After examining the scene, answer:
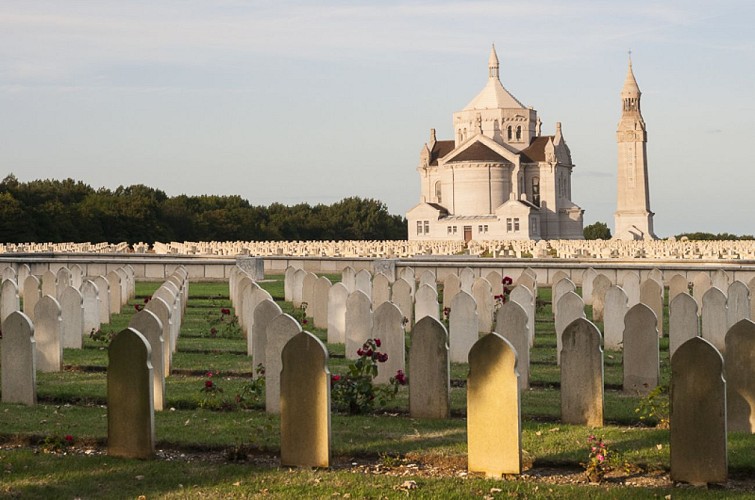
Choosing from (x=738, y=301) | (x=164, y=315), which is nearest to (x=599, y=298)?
(x=738, y=301)

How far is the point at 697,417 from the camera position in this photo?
8523 millimetres

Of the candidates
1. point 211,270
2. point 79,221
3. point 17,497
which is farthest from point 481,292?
point 79,221

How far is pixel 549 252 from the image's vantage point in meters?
64.1

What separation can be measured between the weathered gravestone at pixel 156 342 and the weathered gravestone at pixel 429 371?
9.45ft

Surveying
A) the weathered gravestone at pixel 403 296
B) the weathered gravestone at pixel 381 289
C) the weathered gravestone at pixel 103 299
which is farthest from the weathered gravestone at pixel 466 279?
the weathered gravestone at pixel 103 299

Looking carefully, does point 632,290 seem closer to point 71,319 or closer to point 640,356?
point 640,356

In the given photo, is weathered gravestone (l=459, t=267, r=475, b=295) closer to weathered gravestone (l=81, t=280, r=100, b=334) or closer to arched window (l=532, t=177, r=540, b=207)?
weathered gravestone (l=81, t=280, r=100, b=334)

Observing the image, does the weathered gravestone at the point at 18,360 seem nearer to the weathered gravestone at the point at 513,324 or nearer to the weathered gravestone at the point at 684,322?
the weathered gravestone at the point at 513,324

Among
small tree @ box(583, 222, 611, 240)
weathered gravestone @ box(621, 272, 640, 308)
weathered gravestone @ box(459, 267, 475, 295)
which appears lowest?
weathered gravestone @ box(621, 272, 640, 308)

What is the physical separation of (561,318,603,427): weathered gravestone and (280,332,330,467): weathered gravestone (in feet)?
9.06

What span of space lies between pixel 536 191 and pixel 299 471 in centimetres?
11788

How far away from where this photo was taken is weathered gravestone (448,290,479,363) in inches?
610

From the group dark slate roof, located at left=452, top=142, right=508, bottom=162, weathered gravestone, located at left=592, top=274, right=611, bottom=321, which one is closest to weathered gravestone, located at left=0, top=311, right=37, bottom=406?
weathered gravestone, located at left=592, top=274, right=611, bottom=321

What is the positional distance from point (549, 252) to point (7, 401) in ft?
177
